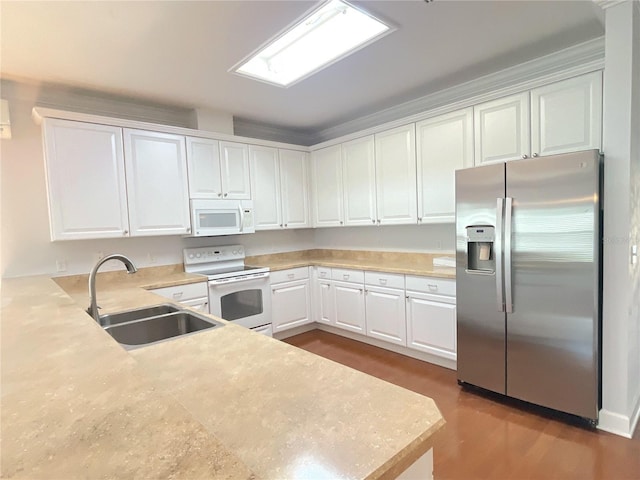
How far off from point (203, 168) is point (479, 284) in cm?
281

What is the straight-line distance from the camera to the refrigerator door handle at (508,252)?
2240 mm

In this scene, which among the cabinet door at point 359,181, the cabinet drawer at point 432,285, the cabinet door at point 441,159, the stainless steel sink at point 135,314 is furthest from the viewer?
the cabinet door at point 359,181

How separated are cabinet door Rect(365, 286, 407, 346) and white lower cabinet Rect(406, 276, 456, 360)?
0.08 m

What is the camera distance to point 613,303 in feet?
6.51

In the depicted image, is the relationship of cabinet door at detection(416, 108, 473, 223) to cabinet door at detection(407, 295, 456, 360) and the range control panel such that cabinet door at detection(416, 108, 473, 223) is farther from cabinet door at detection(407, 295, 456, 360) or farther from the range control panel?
the range control panel

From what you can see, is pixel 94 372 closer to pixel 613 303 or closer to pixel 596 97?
pixel 613 303

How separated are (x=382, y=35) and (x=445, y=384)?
2.68m

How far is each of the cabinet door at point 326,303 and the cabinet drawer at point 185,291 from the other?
4.56ft

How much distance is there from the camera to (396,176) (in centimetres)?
342

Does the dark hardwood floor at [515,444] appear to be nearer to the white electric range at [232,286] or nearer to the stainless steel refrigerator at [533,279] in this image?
the stainless steel refrigerator at [533,279]

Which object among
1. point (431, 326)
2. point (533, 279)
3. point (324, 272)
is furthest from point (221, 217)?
point (533, 279)

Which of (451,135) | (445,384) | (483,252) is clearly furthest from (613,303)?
(451,135)

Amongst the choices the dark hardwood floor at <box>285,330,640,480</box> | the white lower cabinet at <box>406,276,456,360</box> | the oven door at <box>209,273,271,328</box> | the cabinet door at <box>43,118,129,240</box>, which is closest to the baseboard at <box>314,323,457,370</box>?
the white lower cabinet at <box>406,276,456,360</box>

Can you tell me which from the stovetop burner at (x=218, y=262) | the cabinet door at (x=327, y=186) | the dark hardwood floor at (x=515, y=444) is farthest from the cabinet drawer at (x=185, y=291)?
the dark hardwood floor at (x=515, y=444)
